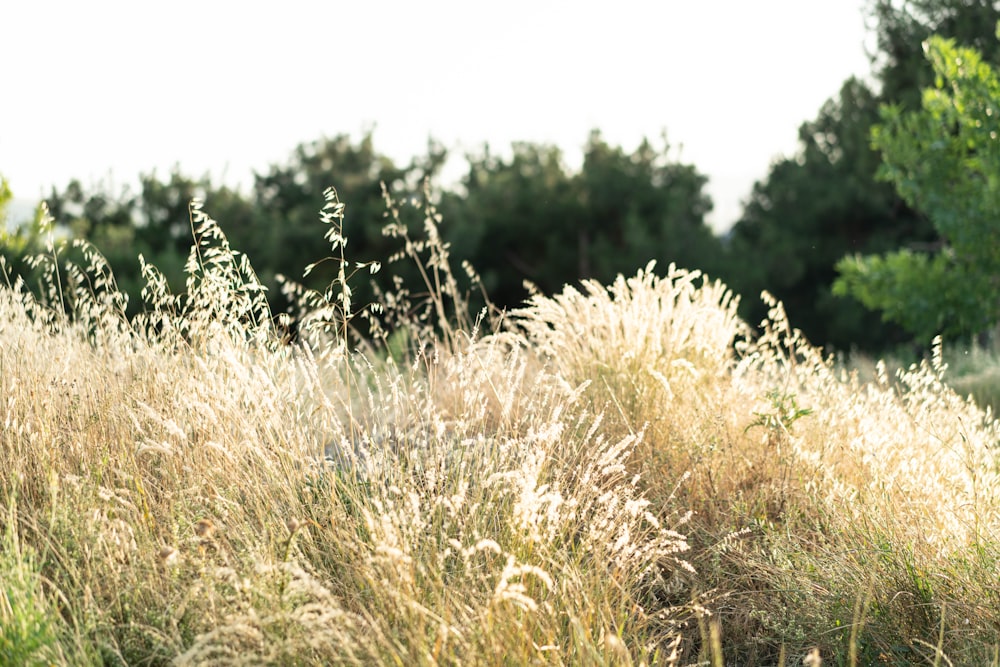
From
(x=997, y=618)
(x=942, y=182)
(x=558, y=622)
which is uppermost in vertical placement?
(x=942, y=182)

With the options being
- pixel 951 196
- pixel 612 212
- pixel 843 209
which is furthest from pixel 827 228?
pixel 951 196

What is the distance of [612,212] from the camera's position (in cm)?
1755

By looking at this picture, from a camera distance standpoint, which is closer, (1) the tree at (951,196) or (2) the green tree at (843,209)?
(1) the tree at (951,196)

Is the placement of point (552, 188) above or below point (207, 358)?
above

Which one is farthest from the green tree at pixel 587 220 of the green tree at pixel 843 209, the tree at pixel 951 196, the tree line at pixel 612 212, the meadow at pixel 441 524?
the meadow at pixel 441 524

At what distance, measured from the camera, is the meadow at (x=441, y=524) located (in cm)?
227

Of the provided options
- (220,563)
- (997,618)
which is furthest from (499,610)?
(997,618)

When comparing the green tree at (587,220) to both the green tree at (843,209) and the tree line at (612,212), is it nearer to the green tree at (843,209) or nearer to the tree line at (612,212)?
the tree line at (612,212)

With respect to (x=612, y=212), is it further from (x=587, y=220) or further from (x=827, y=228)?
(x=827, y=228)

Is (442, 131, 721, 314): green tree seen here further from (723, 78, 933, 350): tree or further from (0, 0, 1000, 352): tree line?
(723, 78, 933, 350): tree

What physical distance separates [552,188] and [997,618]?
15239mm

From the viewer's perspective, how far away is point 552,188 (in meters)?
17.4

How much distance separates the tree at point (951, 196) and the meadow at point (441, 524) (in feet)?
18.7

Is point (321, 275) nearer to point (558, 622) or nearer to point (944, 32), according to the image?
point (944, 32)
